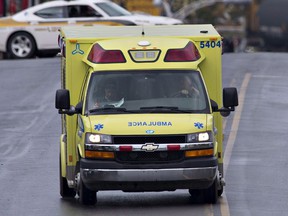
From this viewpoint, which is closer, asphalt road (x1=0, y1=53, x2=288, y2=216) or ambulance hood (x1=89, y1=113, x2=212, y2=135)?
ambulance hood (x1=89, y1=113, x2=212, y2=135)

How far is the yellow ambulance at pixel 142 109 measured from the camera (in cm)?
1394

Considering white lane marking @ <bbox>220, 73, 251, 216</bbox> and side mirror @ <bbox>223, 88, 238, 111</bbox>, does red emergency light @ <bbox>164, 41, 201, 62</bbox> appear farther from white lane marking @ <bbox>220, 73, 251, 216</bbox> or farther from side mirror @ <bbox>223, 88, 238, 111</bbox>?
white lane marking @ <bbox>220, 73, 251, 216</bbox>

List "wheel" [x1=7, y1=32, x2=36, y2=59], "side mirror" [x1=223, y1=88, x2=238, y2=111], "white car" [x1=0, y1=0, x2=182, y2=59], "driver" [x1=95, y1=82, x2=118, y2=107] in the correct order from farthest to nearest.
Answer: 1. "wheel" [x1=7, y1=32, x2=36, y2=59]
2. "white car" [x1=0, y1=0, x2=182, y2=59]
3. "driver" [x1=95, y1=82, x2=118, y2=107]
4. "side mirror" [x1=223, y1=88, x2=238, y2=111]

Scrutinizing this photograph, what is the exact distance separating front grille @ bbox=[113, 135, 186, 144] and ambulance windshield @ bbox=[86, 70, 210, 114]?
1.70 ft

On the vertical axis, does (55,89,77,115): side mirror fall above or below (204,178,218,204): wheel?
above

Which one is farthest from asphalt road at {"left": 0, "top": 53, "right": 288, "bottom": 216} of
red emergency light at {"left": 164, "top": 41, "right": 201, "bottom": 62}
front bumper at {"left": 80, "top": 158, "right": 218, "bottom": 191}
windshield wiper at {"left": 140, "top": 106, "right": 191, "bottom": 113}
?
red emergency light at {"left": 164, "top": 41, "right": 201, "bottom": 62}

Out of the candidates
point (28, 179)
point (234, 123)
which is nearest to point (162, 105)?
point (28, 179)

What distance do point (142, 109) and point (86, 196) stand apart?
1.32 metres

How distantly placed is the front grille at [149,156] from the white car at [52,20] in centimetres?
1784

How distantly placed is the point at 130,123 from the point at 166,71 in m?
1.03

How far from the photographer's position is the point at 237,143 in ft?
70.5

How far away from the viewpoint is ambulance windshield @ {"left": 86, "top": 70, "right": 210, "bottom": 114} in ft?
47.4

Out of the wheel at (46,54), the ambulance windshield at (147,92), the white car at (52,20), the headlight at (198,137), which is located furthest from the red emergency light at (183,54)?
the wheel at (46,54)

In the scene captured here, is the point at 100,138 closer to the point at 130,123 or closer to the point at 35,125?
the point at 130,123
